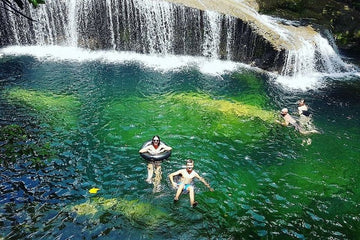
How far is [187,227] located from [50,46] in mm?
17027

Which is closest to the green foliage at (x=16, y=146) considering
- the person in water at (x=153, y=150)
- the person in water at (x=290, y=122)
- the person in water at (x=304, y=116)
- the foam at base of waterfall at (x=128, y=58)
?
the person in water at (x=153, y=150)

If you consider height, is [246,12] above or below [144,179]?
above

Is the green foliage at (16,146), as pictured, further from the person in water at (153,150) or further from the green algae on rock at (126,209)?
the person in water at (153,150)

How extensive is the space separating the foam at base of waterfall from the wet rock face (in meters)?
6.56

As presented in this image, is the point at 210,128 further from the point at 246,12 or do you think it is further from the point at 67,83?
the point at 246,12

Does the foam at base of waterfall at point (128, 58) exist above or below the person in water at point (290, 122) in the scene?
above

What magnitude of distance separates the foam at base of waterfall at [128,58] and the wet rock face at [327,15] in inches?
258

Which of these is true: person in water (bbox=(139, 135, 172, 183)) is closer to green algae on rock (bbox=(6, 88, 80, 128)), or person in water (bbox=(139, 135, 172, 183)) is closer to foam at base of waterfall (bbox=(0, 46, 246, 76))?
green algae on rock (bbox=(6, 88, 80, 128))

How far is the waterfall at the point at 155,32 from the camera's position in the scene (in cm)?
2022

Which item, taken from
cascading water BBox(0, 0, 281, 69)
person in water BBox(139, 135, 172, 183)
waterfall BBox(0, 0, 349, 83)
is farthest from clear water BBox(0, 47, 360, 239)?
cascading water BBox(0, 0, 281, 69)

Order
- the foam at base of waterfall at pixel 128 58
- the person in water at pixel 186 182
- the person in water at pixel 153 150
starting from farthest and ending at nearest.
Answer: the foam at base of waterfall at pixel 128 58, the person in water at pixel 153 150, the person in water at pixel 186 182

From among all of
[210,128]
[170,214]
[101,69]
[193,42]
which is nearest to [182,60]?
[193,42]

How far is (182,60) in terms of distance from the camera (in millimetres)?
20578

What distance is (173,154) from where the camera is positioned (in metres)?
11.8
